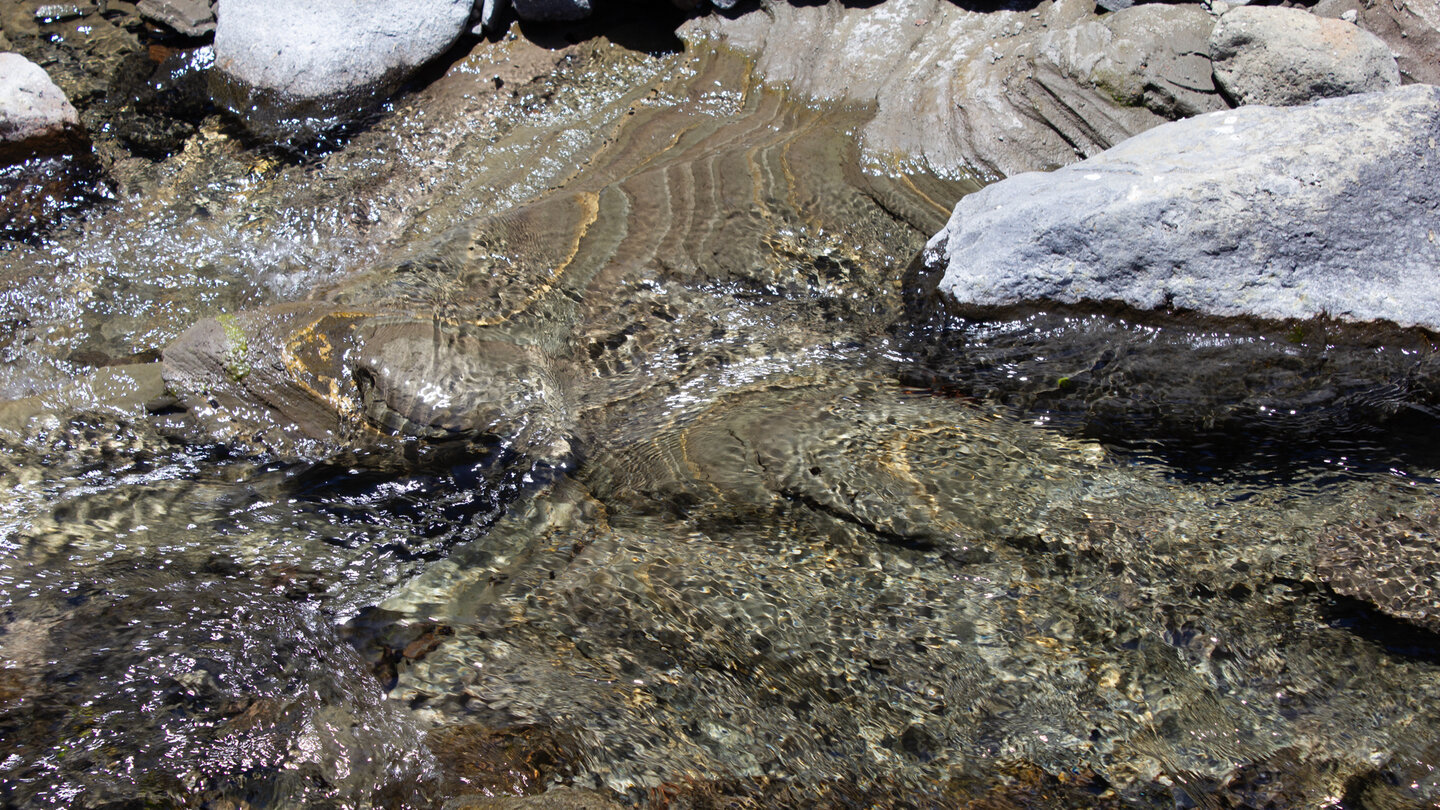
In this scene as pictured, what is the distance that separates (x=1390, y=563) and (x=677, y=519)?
2168 millimetres

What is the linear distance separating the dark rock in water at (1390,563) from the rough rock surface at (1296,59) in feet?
7.36

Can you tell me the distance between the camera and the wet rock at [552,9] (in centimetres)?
495

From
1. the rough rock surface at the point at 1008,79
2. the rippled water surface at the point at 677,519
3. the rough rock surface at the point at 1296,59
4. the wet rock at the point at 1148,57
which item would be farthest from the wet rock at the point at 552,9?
the rough rock surface at the point at 1296,59

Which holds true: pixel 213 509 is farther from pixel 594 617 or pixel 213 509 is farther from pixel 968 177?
pixel 968 177

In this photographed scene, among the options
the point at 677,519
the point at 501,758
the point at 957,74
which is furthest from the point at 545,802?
the point at 957,74

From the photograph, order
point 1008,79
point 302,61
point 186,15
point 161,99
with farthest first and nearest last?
1. point 186,15
2. point 161,99
3. point 302,61
4. point 1008,79

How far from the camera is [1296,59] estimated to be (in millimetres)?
3895

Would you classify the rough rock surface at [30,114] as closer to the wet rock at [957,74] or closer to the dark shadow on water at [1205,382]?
the wet rock at [957,74]

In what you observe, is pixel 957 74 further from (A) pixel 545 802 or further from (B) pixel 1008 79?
(A) pixel 545 802

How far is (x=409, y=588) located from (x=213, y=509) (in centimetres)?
82

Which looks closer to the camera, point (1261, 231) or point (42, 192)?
point (1261, 231)

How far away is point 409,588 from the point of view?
95.4 inches

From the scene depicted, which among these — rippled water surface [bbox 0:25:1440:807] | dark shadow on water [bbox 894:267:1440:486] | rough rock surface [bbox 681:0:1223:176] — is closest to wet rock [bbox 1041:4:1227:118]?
rough rock surface [bbox 681:0:1223:176]

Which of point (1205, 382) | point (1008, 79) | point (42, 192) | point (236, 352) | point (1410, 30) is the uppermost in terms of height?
point (1410, 30)
